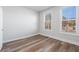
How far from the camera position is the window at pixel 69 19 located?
1562 millimetres

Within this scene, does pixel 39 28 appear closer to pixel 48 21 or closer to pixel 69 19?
pixel 48 21

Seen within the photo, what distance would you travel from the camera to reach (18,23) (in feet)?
5.17

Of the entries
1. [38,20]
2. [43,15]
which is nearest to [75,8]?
[43,15]

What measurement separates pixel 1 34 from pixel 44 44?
75cm

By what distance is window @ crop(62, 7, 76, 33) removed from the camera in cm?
156

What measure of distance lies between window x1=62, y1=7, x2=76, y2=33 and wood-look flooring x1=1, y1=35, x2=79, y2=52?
269 mm

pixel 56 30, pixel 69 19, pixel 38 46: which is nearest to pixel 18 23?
pixel 38 46

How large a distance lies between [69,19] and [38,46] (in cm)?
73

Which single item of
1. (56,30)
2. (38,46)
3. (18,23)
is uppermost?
(18,23)

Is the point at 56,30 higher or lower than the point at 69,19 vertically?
lower

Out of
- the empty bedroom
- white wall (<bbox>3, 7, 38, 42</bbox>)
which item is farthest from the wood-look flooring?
white wall (<bbox>3, 7, 38, 42</bbox>)

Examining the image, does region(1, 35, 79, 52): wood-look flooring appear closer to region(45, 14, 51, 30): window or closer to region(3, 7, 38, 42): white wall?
region(3, 7, 38, 42): white wall

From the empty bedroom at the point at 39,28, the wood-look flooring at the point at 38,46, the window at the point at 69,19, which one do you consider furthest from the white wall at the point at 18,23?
the window at the point at 69,19
